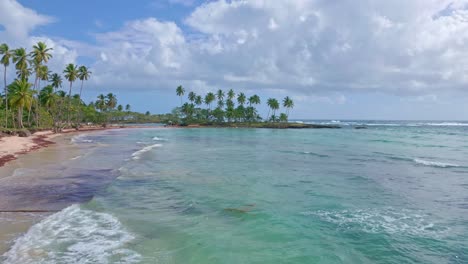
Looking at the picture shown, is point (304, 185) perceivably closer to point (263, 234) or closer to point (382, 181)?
point (382, 181)

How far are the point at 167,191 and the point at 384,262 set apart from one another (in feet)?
29.7

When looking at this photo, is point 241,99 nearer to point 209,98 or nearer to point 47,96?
point 209,98

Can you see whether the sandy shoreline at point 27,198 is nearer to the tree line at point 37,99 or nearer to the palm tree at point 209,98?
the tree line at point 37,99

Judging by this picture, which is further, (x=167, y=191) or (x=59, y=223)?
(x=167, y=191)

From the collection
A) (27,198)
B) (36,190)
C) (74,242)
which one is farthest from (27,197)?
(74,242)

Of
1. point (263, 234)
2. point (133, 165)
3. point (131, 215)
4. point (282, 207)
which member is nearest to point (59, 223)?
point (131, 215)

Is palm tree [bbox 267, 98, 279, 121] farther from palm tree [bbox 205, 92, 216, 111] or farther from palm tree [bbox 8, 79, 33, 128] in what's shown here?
palm tree [bbox 8, 79, 33, 128]

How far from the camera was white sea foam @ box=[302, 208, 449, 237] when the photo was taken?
920cm

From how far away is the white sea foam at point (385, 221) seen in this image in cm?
920

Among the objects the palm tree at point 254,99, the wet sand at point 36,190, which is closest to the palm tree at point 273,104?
the palm tree at point 254,99

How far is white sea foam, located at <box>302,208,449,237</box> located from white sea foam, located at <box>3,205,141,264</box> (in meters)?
5.78

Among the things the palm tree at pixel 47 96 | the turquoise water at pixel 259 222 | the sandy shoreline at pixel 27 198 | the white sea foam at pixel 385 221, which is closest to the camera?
the turquoise water at pixel 259 222

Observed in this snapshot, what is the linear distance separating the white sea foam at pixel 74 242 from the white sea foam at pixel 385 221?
19.0 ft

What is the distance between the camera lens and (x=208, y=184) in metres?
15.5
